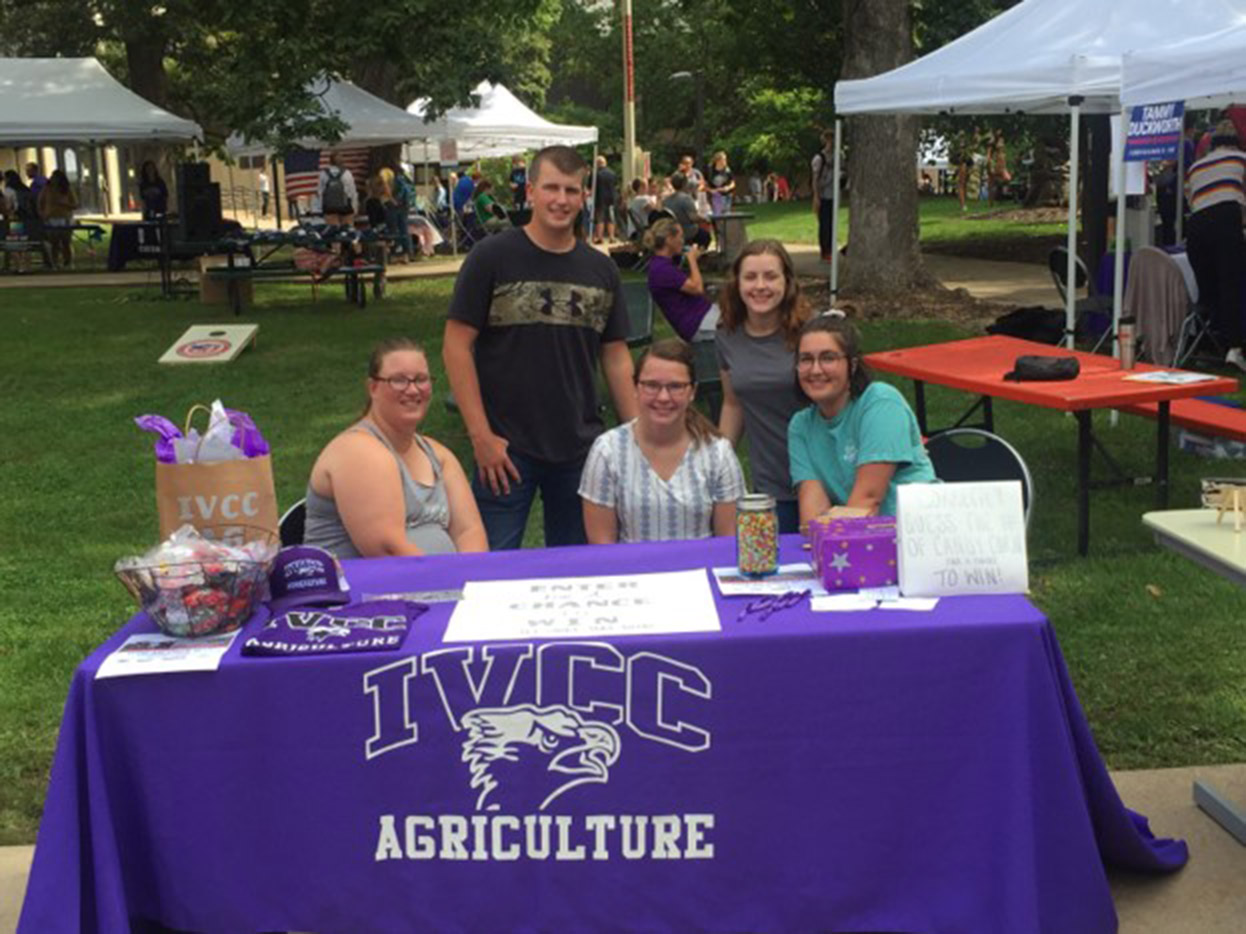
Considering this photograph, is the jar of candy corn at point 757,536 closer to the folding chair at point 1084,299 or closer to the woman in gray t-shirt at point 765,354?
the woman in gray t-shirt at point 765,354

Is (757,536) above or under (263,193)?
under

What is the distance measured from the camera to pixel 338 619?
→ 3146 millimetres

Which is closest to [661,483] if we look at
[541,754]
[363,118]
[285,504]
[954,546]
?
[954,546]

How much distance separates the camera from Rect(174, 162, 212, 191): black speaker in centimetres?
1825

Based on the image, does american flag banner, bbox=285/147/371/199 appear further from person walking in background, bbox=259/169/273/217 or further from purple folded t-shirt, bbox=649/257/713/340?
person walking in background, bbox=259/169/273/217

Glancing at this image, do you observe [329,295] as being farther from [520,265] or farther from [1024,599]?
[1024,599]

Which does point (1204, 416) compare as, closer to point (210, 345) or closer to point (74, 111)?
point (210, 345)

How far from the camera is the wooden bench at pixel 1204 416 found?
6648 millimetres

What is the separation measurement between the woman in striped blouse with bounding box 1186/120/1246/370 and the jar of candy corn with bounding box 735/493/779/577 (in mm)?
7945

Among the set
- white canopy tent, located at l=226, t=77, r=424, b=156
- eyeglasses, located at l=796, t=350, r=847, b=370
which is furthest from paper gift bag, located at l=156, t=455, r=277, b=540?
white canopy tent, located at l=226, t=77, r=424, b=156

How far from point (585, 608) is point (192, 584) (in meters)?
0.80

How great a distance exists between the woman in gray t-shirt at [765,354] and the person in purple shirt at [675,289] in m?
4.36

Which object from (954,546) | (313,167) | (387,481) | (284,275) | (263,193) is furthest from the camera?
(263,193)

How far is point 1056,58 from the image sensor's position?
337 inches
